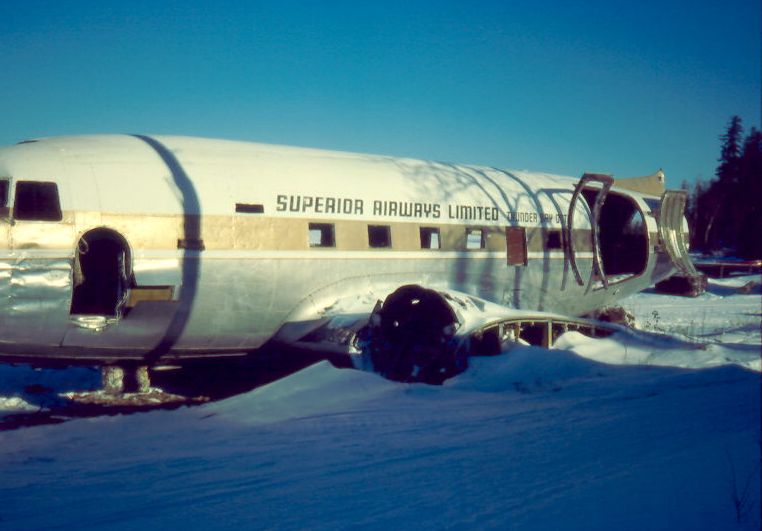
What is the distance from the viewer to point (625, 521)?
360 centimetres

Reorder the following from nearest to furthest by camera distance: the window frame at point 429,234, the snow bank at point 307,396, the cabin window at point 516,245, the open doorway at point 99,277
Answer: the snow bank at point 307,396 → the open doorway at point 99,277 → the window frame at point 429,234 → the cabin window at point 516,245

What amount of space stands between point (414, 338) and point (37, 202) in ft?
18.0

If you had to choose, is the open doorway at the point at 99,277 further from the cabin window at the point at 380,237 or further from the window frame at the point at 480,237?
the window frame at the point at 480,237

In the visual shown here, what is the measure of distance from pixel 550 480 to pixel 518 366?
180 inches

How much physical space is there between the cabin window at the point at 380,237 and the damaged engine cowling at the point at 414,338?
1.20m

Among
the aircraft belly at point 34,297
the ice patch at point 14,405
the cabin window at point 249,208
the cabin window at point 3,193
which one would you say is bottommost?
the ice patch at point 14,405

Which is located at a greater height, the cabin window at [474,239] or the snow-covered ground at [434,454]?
the cabin window at [474,239]

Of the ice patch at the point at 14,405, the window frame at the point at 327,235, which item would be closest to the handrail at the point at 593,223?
the window frame at the point at 327,235

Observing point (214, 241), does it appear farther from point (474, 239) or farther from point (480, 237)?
point (480, 237)

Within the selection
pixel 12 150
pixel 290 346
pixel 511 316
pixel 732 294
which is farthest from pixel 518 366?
pixel 732 294

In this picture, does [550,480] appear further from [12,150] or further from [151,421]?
[12,150]

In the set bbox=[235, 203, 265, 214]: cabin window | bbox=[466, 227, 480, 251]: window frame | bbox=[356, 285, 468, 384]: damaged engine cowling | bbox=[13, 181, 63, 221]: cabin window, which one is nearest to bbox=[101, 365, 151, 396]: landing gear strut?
bbox=[13, 181, 63, 221]: cabin window

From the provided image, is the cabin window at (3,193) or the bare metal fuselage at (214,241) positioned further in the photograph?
the bare metal fuselage at (214,241)

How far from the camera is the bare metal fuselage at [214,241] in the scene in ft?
29.4
